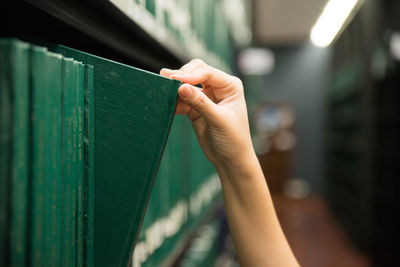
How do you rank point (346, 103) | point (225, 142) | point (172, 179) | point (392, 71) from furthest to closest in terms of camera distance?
point (346, 103), point (392, 71), point (172, 179), point (225, 142)

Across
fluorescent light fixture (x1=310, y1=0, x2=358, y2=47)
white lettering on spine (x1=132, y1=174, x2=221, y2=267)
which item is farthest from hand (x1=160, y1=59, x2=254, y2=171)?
fluorescent light fixture (x1=310, y1=0, x2=358, y2=47)

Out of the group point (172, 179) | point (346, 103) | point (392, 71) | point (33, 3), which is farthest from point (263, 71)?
point (33, 3)

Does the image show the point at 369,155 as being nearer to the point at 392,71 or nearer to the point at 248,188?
the point at 392,71

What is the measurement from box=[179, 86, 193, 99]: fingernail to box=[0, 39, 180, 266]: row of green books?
0.04ft

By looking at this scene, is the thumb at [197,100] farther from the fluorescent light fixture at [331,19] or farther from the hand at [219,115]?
the fluorescent light fixture at [331,19]

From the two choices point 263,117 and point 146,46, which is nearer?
point 146,46

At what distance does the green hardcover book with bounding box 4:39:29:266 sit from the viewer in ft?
1.18

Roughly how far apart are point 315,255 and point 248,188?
3892 millimetres

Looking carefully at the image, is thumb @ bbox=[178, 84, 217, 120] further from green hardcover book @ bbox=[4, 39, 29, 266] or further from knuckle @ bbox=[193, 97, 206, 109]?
green hardcover book @ bbox=[4, 39, 29, 266]

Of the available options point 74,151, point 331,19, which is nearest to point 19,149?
point 74,151

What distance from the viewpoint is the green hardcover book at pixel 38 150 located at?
15.3 inches

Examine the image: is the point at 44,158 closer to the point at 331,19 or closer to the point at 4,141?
the point at 4,141

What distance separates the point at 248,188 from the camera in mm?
704

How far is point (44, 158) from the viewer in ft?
1.33
